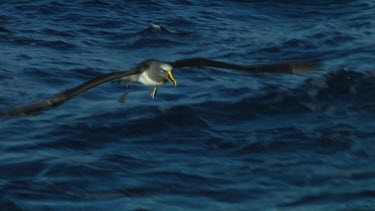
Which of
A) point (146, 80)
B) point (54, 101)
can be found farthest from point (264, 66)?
point (54, 101)

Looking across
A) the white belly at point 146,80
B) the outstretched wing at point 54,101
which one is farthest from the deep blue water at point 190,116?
the outstretched wing at point 54,101

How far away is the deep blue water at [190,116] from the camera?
1673cm

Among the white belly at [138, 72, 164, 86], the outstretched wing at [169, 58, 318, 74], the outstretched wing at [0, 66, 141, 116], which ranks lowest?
the outstretched wing at [0, 66, 141, 116]

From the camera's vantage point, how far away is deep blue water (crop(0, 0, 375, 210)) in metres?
16.7

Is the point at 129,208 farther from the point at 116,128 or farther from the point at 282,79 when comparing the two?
the point at 282,79

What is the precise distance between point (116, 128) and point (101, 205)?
3772 millimetres

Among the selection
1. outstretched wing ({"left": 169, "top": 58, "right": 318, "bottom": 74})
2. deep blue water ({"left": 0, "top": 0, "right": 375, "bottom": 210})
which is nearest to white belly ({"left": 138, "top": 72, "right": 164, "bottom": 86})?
outstretched wing ({"left": 169, "top": 58, "right": 318, "bottom": 74})

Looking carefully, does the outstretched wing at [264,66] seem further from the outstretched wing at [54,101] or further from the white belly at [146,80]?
the outstretched wing at [54,101]

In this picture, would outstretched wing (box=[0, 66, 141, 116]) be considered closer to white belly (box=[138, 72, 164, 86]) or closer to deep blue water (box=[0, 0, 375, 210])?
white belly (box=[138, 72, 164, 86])

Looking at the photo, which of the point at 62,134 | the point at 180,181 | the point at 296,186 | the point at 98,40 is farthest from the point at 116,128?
the point at 98,40

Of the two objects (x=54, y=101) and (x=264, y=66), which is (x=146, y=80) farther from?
(x=54, y=101)

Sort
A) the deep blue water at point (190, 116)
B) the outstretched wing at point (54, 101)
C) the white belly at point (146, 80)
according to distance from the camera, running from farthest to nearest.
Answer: the deep blue water at point (190, 116)
the white belly at point (146, 80)
the outstretched wing at point (54, 101)

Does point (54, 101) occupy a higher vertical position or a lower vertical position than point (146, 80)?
lower

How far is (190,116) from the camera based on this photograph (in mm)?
20438
